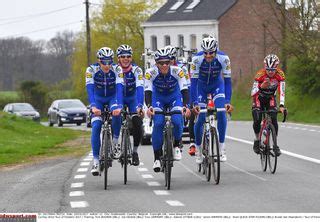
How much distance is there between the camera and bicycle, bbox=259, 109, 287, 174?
1662 cm

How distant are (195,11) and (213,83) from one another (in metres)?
71.4

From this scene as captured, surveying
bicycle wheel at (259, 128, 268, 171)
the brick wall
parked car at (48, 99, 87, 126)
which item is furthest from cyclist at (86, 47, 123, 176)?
the brick wall

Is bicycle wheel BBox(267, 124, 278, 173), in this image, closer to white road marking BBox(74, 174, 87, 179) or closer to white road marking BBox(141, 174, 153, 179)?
white road marking BBox(141, 174, 153, 179)

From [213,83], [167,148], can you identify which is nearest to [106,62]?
[167,148]

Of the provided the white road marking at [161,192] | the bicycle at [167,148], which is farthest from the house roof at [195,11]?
the white road marking at [161,192]

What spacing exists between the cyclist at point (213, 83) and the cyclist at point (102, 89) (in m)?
1.25

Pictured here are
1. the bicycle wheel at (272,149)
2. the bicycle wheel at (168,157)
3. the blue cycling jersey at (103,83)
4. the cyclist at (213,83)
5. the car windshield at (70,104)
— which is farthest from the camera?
the car windshield at (70,104)

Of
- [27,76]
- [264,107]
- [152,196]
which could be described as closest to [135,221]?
[152,196]

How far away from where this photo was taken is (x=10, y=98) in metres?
83.1

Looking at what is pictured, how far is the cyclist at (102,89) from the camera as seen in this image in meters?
15.2

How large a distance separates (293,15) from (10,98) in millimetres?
37937

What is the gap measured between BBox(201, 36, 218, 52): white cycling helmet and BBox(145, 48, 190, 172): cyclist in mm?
747

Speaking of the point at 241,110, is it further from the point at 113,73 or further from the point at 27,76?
the point at 27,76

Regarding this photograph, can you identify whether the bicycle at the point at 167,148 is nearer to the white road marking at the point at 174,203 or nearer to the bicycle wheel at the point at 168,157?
the bicycle wheel at the point at 168,157
